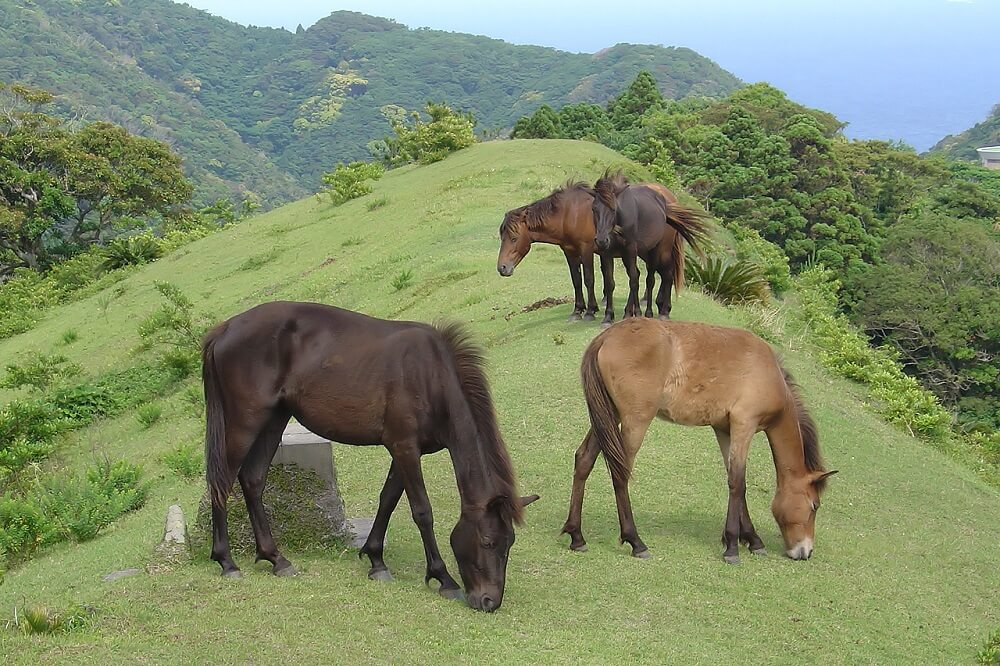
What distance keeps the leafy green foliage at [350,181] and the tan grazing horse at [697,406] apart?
960 inches

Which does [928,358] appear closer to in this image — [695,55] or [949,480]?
[949,480]

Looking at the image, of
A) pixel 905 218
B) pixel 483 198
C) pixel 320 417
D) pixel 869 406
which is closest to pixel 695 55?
pixel 905 218

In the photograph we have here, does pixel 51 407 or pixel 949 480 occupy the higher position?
pixel 949 480

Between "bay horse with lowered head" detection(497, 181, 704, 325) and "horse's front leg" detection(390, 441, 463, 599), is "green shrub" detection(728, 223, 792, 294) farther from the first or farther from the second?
"horse's front leg" detection(390, 441, 463, 599)

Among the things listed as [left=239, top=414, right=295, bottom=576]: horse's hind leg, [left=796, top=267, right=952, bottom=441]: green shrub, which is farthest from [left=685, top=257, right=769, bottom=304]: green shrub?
[left=239, top=414, right=295, bottom=576]: horse's hind leg

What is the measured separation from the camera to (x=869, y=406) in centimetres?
1539

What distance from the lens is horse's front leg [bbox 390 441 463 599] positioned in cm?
678

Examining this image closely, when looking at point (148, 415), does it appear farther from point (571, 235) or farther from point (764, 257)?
point (764, 257)

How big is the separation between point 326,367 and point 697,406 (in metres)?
2.93

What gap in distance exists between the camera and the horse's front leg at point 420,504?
678cm

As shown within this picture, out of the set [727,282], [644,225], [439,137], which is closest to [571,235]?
[644,225]

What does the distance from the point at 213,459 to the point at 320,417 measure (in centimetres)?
81

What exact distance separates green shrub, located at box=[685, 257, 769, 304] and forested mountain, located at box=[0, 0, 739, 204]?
5899 centimetres

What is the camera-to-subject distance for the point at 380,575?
22.9 ft
